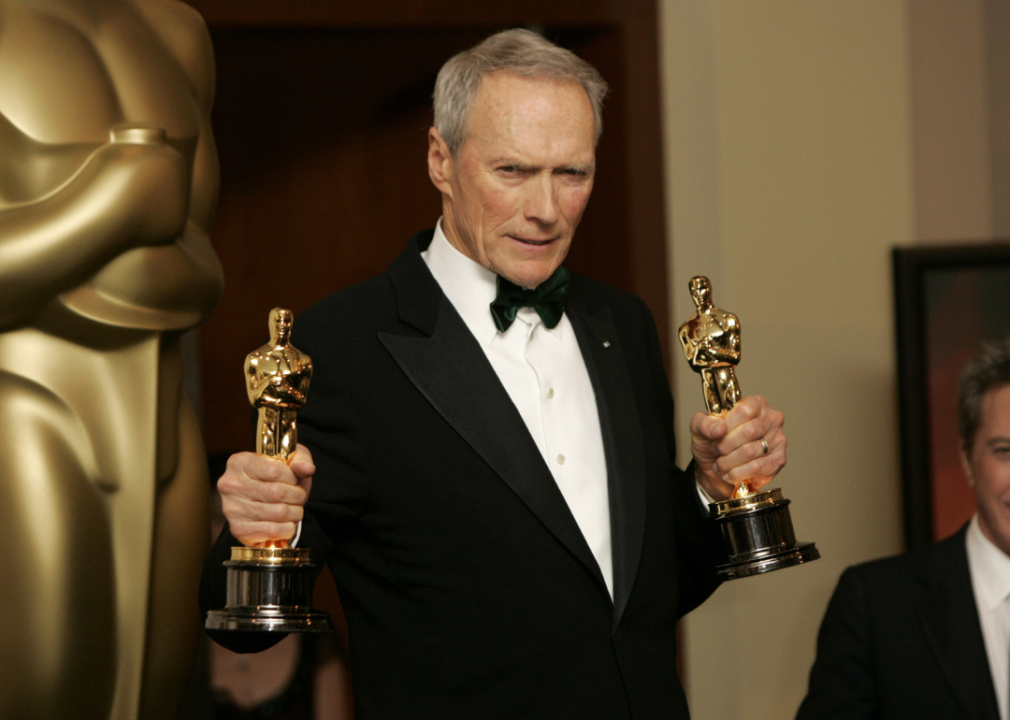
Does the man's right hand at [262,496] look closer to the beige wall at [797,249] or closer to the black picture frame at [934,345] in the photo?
the beige wall at [797,249]

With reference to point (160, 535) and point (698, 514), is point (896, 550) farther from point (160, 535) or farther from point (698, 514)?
point (160, 535)

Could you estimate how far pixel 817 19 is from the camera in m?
2.71

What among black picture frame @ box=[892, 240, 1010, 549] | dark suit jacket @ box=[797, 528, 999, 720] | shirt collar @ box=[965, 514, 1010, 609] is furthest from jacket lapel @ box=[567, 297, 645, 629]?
black picture frame @ box=[892, 240, 1010, 549]

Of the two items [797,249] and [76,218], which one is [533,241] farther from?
[797,249]

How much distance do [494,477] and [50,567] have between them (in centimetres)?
62

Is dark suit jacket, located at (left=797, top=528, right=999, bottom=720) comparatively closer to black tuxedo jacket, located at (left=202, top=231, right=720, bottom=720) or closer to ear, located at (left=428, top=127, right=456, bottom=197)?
black tuxedo jacket, located at (left=202, top=231, right=720, bottom=720)

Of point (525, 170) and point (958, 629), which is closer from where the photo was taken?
point (525, 170)

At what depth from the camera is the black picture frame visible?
8.95 feet

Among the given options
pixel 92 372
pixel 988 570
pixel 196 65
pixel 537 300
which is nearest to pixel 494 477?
pixel 537 300

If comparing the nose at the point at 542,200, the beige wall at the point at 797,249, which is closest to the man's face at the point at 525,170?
the nose at the point at 542,200

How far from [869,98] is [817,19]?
211mm

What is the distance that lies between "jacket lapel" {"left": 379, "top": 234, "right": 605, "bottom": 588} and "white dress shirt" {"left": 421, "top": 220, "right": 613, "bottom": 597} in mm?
45

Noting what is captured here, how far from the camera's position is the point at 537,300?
1.62 metres

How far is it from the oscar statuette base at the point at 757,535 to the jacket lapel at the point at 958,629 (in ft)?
3.29
